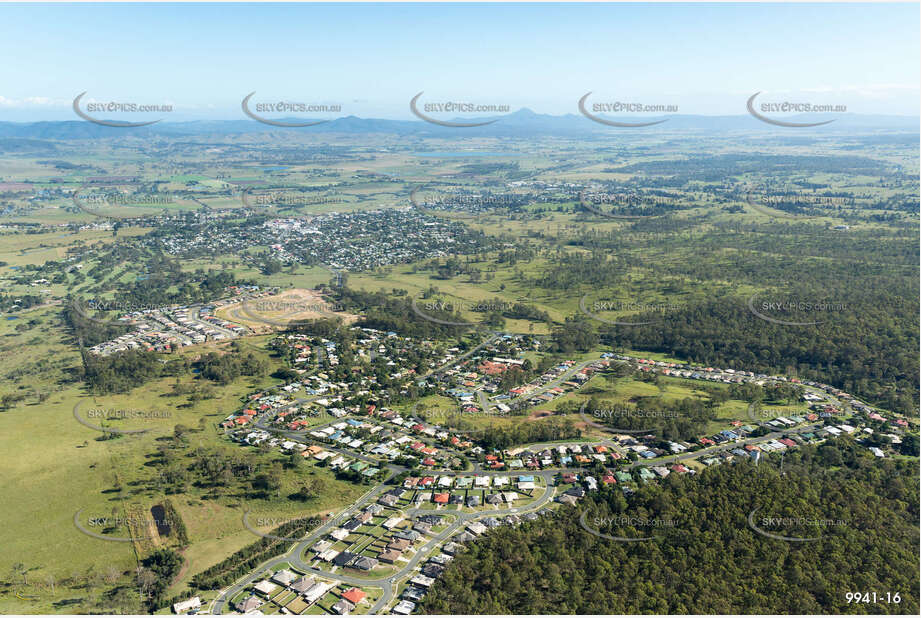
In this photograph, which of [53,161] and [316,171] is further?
[53,161]

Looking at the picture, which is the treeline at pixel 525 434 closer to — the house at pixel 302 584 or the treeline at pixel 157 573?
the house at pixel 302 584

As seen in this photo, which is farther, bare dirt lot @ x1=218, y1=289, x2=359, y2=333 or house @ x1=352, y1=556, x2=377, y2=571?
bare dirt lot @ x1=218, y1=289, x2=359, y2=333

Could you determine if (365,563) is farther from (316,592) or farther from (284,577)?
(284,577)

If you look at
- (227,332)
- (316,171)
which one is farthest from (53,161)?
(227,332)

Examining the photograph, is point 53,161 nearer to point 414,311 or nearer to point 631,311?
point 414,311

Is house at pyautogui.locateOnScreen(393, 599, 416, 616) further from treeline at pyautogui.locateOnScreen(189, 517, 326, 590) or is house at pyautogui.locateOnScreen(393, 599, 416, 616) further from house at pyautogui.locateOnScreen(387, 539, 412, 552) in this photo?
treeline at pyautogui.locateOnScreen(189, 517, 326, 590)

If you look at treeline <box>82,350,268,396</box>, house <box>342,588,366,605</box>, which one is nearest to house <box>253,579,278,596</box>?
house <box>342,588,366,605</box>
